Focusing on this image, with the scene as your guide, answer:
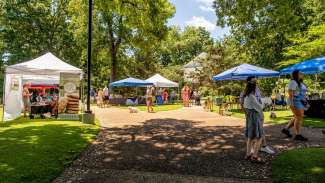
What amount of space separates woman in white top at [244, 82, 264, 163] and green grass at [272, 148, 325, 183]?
0.47 meters

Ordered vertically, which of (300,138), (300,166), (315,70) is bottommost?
(300,166)

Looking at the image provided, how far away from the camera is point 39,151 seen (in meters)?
8.24

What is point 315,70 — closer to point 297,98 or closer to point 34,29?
point 297,98

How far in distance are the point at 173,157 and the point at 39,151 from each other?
3.28m

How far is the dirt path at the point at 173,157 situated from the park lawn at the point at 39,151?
12.5 inches

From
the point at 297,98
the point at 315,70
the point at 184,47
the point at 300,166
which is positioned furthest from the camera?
the point at 184,47

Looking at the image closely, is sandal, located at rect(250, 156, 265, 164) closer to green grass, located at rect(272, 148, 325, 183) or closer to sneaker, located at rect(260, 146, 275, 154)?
green grass, located at rect(272, 148, 325, 183)

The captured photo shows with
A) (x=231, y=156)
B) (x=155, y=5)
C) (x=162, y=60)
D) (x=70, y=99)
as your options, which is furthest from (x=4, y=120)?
(x=162, y=60)

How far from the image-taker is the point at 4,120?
16094 mm

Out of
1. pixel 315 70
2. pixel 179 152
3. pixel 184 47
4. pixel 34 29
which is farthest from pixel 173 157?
pixel 184 47

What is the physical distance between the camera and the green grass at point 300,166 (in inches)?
248

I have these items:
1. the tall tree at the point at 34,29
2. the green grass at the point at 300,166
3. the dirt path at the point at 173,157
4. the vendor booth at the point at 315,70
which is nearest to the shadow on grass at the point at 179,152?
the dirt path at the point at 173,157

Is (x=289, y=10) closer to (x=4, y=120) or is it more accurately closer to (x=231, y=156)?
(x=231, y=156)

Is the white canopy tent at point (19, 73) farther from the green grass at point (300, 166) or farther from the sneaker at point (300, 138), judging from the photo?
the green grass at point (300, 166)
